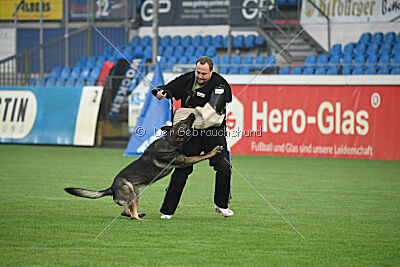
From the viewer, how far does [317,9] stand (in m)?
23.4

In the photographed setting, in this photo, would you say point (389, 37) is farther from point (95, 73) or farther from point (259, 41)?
point (95, 73)

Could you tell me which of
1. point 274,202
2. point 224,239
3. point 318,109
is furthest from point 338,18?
point 224,239

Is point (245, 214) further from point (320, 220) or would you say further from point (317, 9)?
point (317, 9)

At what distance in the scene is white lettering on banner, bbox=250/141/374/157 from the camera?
17484 millimetres

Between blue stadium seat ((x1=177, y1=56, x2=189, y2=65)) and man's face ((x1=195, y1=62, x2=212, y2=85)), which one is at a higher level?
man's face ((x1=195, y1=62, x2=212, y2=85))

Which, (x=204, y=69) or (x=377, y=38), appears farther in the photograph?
(x=377, y=38)

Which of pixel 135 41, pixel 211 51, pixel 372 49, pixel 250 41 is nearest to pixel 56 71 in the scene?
pixel 135 41

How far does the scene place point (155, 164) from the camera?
749 centimetres

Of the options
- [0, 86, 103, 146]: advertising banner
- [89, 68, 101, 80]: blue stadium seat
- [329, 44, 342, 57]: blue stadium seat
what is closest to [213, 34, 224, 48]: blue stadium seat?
[89, 68, 101, 80]: blue stadium seat

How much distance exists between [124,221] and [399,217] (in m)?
3.28

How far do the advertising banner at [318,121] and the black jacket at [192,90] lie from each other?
1050 cm

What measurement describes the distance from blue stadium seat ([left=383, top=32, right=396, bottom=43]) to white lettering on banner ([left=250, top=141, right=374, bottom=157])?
500 centimetres

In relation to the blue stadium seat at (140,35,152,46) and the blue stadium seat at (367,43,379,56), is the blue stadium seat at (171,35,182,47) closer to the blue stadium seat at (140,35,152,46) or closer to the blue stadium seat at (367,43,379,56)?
the blue stadium seat at (140,35,152,46)

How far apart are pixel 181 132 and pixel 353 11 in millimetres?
17377
